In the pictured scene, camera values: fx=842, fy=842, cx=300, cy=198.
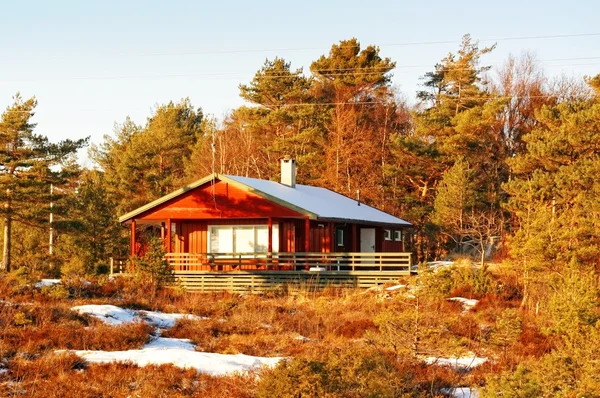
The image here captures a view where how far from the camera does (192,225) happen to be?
1442 inches

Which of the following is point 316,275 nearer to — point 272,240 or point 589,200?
point 272,240

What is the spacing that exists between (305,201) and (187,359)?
2163cm

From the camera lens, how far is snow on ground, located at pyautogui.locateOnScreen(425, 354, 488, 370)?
14.8 m

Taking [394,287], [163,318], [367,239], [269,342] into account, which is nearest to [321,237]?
[367,239]

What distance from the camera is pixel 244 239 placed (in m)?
35.6

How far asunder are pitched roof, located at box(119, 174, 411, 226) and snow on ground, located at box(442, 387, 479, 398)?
19.9 m

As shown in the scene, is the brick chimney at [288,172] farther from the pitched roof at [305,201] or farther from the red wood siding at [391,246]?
the red wood siding at [391,246]

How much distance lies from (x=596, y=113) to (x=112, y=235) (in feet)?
76.6

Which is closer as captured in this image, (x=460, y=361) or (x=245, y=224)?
(x=460, y=361)

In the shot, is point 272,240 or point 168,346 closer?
point 168,346

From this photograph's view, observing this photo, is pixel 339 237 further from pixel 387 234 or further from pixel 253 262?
pixel 253 262

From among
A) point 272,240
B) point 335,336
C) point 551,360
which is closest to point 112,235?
point 272,240

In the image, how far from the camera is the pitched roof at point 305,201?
3362cm

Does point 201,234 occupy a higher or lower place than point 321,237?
higher
